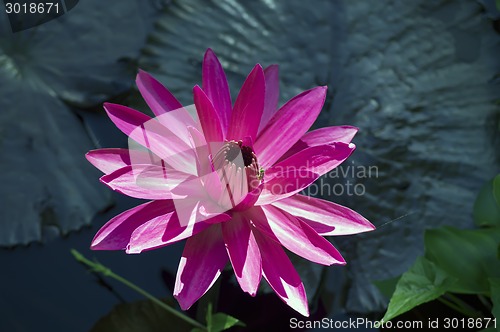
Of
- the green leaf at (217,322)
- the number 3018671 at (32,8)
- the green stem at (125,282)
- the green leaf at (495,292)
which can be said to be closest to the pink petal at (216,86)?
the green leaf at (217,322)

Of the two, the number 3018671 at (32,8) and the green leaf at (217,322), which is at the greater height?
the number 3018671 at (32,8)

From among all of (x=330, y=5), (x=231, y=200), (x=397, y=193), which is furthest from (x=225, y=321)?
(x=330, y=5)

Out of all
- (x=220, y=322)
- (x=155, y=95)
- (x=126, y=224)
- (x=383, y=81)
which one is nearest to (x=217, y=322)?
(x=220, y=322)

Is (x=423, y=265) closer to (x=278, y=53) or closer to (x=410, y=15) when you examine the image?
(x=278, y=53)

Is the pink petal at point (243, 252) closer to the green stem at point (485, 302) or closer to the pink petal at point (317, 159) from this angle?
the pink petal at point (317, 159)

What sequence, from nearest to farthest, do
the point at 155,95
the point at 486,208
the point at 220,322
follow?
the point at 155,95, the point at 220,322, the point at 486,208

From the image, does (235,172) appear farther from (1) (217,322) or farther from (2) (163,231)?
(1) (217,322)

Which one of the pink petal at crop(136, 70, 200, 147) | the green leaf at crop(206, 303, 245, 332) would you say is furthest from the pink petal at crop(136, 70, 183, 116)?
the green leaf at crop(206, 303, 245, 332)
